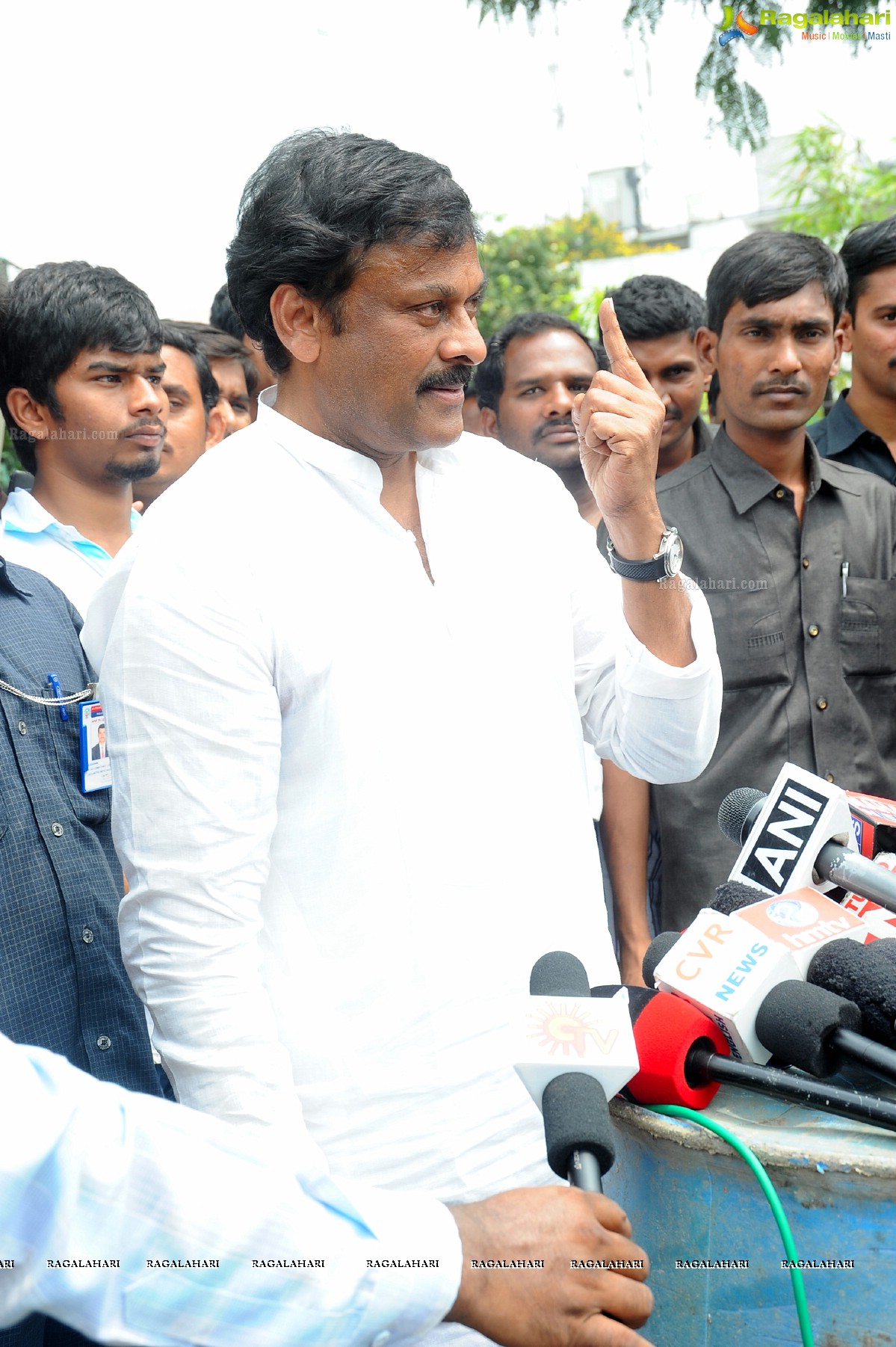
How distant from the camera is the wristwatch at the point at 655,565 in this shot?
1.86 metres

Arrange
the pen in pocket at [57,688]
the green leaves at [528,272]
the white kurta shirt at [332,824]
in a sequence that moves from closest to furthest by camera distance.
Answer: the white kurta shirt at [332,824]
the pen in pocket at [57,688]
the green leaves at [528,272]

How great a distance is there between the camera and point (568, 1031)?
1240mm

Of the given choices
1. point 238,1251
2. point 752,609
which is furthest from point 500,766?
point 752,609

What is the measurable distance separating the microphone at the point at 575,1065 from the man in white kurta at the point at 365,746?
1.09 ft

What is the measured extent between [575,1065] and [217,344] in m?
3.60

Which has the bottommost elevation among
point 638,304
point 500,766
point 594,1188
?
point 594,1188

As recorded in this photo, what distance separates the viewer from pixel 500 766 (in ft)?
5.78

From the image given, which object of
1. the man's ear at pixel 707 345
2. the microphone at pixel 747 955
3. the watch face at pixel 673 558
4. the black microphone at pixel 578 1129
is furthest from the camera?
the man's ear at pixel 707 345

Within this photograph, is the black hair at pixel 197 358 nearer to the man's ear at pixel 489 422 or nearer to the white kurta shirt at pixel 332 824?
the man's ear at pixel 489 422

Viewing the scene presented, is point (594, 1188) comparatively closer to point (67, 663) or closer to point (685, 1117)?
point (685, 1117)

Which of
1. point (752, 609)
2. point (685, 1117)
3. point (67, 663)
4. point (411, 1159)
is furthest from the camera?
→ point (752, 609)

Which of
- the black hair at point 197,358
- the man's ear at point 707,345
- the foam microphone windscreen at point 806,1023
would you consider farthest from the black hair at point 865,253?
the foam microphone windscreen at point 806,1023

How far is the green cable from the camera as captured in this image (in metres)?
1.27

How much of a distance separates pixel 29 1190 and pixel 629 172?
61.8 feet
